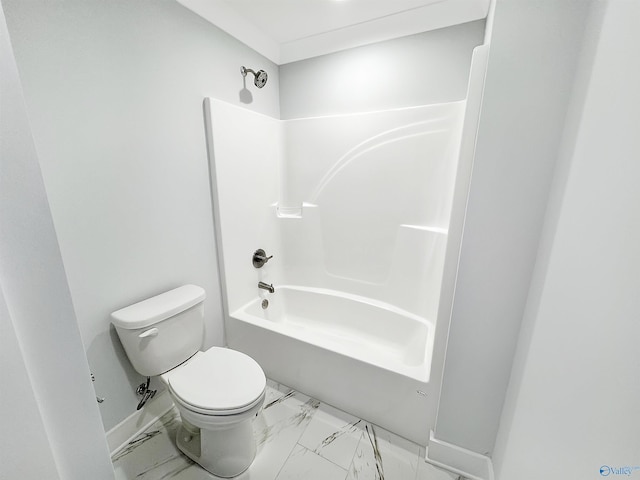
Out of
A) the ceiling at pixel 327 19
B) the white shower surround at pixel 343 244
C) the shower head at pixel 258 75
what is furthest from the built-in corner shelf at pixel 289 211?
the ceiling at pixel 327 19

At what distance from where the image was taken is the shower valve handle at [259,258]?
1.98 metres

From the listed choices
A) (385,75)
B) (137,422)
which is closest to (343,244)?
(385,75)

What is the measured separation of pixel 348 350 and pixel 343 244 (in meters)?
0.87

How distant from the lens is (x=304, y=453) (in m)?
1.31

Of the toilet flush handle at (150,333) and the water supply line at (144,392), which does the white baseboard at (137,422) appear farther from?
the toilet flush handle at (150,333)

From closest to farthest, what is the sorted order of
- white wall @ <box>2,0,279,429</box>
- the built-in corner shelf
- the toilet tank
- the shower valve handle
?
white wall @ <box>2,0,279,429</box>
the toilet tank
the shower valve handle
the built-in corner shelf

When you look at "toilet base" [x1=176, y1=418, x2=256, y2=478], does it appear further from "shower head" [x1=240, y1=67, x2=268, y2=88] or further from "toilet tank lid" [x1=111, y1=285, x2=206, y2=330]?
"shower head" [x1=240, y1=67, x2=268, y2=88]

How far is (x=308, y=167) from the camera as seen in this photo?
6.80 feet

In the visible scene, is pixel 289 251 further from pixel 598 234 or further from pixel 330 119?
pixel 598 234

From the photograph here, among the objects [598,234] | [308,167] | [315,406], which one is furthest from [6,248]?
[308,167]

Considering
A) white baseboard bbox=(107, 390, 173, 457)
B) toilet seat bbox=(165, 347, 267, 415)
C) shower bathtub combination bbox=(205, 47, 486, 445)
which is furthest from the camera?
shower bathtub combination bbox=(205, 47, 486, 445)

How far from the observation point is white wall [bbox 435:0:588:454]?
2.69 feet

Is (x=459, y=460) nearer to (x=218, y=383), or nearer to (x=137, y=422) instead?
(x=218, y=383)

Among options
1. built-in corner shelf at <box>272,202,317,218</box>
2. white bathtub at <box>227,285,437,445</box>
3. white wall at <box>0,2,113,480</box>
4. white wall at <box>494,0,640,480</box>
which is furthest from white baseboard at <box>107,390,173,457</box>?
white wall at <box>494,0,640,480</box>
